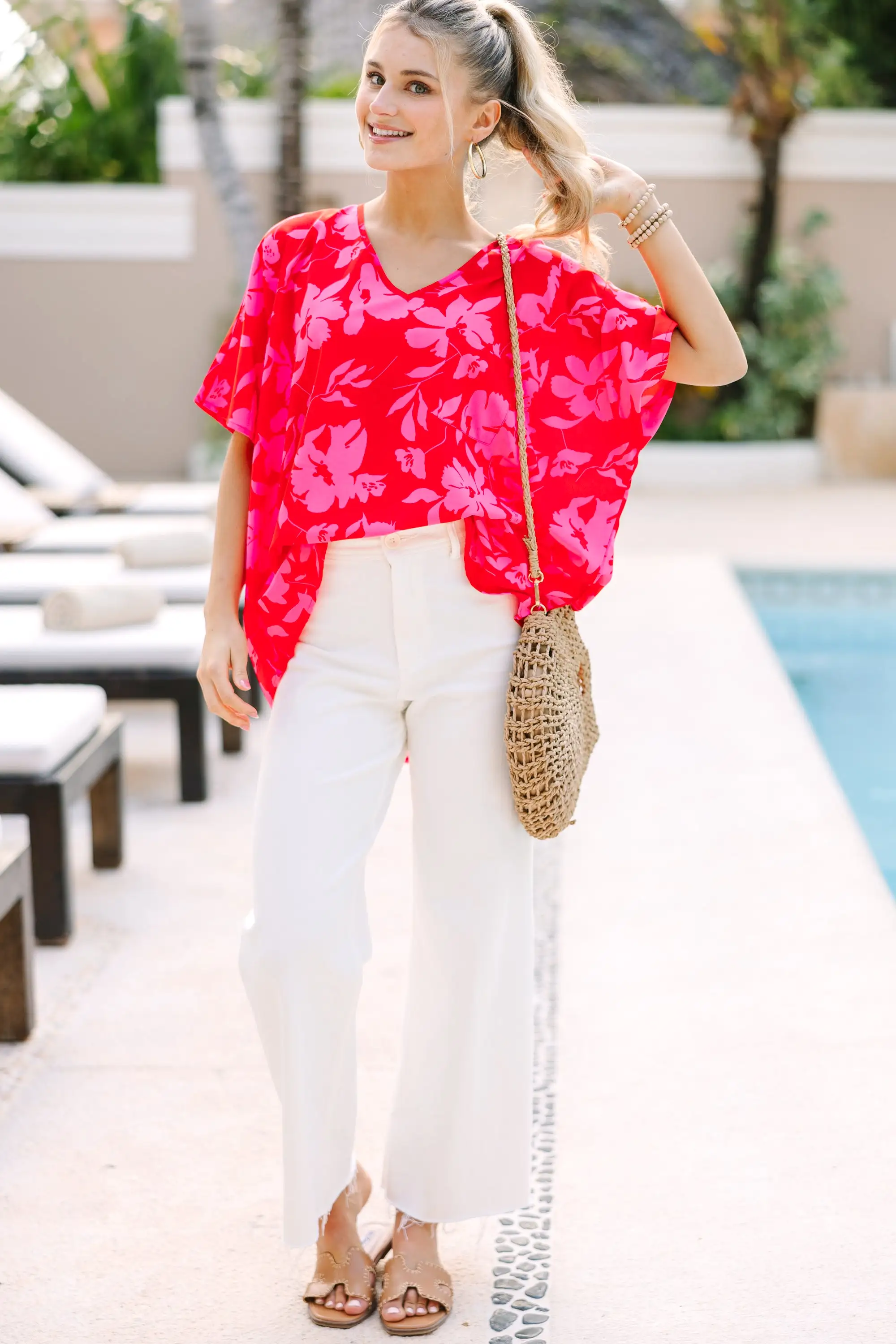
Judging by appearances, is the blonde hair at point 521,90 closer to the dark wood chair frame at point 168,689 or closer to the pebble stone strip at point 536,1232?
the pebble stone strip at point 536,1232

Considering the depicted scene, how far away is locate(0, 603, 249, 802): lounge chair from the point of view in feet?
14.0

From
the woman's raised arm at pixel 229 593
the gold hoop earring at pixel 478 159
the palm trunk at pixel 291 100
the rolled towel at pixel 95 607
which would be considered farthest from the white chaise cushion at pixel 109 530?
the palm trunk at pixel 291 100

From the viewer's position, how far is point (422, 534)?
200cm

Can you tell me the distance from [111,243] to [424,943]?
10671 mm

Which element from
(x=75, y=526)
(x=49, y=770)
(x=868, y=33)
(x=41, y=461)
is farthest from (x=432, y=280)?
(x=868, y=33)

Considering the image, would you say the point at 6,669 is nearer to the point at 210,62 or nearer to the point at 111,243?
the point at 210,62

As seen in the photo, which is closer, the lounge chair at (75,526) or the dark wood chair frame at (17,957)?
the dark wood chair frame at (17,957)

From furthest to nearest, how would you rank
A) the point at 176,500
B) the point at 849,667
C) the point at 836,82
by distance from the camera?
the point at 836,82 < the point at 849,667 < the point at 176,500

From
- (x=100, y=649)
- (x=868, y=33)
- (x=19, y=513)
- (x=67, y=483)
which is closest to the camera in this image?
(x=100, y=649)

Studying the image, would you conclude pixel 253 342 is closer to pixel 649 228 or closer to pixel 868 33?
pixel 649 228

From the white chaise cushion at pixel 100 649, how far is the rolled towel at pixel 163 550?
2.60 ft

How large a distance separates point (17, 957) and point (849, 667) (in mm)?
4741

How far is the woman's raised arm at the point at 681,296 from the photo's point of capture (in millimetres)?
2037

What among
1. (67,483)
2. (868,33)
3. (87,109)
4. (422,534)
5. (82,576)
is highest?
(868,33)
